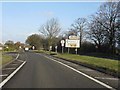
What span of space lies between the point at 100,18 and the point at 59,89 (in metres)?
67.1

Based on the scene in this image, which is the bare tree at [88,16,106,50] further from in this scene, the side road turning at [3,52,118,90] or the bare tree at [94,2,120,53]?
the side road turning at [3,52,118,90]

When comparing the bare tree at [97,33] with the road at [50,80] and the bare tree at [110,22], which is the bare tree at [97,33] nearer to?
the bare tree at [110,22]

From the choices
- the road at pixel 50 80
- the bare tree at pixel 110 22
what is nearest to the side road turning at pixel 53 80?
the road at pixel 50 80

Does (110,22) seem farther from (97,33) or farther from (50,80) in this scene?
(50,80)

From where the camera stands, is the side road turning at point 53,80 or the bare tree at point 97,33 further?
the bare tree at point 97,33

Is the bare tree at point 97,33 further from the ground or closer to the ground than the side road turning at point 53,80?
further from the ground

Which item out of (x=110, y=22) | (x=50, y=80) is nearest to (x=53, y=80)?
(x=50, y=80)

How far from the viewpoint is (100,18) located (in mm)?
77938

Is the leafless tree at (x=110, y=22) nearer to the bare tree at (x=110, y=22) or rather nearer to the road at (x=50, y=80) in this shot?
the bare tree at (x=110, y=22)

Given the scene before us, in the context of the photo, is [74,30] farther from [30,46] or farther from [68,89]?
[68,89]

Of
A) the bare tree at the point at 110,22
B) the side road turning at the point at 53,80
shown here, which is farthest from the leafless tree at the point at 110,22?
the side road turning at the point at 53,80

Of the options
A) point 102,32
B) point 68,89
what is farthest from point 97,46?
point 68,89

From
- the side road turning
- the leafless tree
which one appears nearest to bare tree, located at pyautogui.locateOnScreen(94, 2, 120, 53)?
the leafless tree

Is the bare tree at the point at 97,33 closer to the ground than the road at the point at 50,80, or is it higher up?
higher up
